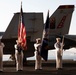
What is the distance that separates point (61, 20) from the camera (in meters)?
20.9

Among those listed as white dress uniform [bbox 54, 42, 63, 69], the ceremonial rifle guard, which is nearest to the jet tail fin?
white dress uniform [bbox 54, 42, 63, 69]

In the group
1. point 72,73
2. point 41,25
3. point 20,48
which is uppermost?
point 41,25

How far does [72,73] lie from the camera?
1274 centimetres

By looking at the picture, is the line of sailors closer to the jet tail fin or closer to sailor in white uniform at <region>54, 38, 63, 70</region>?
sailor in white uniform at <region>54, 38, 63, 70</region>

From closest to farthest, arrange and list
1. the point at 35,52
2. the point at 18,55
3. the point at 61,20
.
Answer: the point at 18,55 → the point at 35,52 → the point at 61,20

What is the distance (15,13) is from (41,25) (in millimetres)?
2372

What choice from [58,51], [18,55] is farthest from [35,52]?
[58,51]

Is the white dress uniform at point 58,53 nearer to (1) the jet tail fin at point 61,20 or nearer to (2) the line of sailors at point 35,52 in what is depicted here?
(2) the line of sailors at point 35,52

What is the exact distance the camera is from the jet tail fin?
2084 cm

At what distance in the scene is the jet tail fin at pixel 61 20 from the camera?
2084cm

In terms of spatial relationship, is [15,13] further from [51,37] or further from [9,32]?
[51,37]

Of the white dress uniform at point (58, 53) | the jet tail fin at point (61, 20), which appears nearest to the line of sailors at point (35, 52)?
the white dress uniform at point (58, 53)

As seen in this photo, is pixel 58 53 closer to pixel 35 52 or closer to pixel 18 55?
pixel 35 52

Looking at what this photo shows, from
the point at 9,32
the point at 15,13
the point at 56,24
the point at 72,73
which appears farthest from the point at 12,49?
→ the point at 72,73
